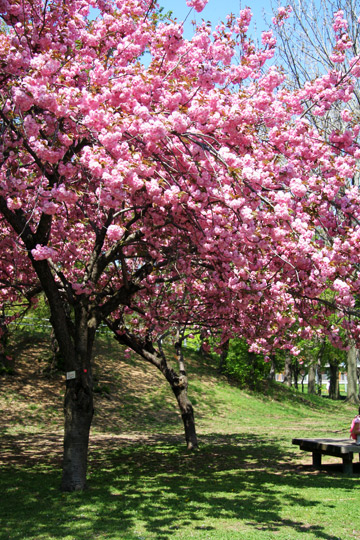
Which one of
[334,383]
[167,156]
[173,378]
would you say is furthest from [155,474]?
[334,383]

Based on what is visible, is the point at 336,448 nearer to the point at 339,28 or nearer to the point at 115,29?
the point at 339,28

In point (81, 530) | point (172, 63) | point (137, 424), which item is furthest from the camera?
point (137, 424)

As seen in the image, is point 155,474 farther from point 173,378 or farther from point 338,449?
point 173,378

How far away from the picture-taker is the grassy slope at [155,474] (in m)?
5.64

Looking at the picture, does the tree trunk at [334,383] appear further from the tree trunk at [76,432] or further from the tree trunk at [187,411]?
the tree trunk at [76,432]

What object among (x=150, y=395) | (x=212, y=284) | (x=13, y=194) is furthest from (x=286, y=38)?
(x=150, y=395)

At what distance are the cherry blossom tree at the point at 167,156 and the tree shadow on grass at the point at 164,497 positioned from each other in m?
0.94

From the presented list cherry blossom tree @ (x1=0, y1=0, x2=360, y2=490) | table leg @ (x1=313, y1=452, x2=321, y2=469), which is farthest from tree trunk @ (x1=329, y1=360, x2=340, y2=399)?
cherry blossom tree @ (x1=0, y1=0, x2=360, y2=490)

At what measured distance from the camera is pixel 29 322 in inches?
900

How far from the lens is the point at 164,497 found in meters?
7.14

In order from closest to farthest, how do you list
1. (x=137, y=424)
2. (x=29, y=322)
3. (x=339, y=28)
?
(x=339, y=28) → (x=137, y=424) → (x=29, y=322)

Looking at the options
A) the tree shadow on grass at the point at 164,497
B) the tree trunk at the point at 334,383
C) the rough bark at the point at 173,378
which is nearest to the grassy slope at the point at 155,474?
the tree shadow on grass at the point at 164,497

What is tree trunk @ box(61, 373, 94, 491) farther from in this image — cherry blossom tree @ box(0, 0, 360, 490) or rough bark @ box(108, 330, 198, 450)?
rough bark @ box(108, 330, 198, 450)

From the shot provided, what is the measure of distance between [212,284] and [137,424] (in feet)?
33.4
